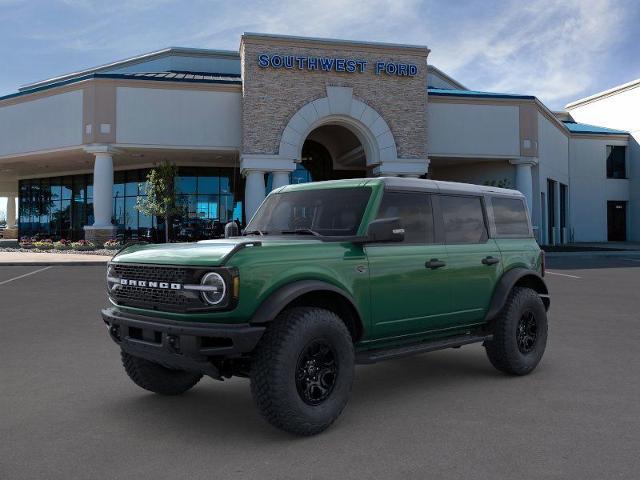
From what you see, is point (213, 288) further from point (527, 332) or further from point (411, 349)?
point (527, 332)

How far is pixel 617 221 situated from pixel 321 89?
28.9 metres

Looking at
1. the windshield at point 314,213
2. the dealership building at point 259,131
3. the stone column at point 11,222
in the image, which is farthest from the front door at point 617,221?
the stone column at point 11,222

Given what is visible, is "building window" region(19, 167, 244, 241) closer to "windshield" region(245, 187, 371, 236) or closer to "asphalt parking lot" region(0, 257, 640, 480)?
"windshield" region(245, 187, 371, 236)

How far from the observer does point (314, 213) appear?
211 inches

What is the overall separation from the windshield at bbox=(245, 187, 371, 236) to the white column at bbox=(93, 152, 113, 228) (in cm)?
2497

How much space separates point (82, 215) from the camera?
3847 centimetres

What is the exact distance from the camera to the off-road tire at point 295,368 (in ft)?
12.9

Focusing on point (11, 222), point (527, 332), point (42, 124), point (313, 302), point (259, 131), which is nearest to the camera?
point (313, 302)

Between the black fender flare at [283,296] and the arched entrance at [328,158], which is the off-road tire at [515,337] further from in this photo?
the arched entrance at [328,158]

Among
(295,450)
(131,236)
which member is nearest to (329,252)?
(295,450)

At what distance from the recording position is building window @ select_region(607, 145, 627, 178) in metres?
43.5

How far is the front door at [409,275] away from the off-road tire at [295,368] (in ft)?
1.81

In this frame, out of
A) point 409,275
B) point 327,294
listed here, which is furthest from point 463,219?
point 327,294

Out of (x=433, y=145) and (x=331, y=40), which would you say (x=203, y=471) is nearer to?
(x=331, y=40)
